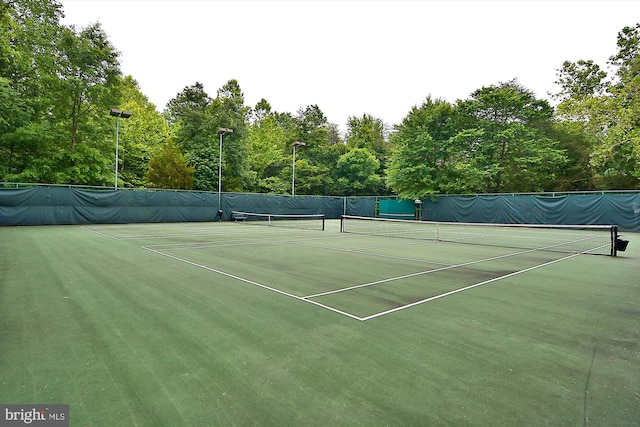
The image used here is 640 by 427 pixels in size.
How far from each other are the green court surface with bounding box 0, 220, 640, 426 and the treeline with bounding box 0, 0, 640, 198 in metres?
12.5

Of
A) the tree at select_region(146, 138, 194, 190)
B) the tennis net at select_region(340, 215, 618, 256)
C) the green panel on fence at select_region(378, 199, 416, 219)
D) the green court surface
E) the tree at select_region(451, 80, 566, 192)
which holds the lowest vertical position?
the green court surface

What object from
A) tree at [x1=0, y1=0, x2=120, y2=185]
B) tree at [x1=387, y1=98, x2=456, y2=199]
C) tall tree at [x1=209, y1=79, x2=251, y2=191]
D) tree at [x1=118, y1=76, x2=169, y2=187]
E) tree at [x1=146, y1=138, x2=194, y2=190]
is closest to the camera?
tree at [x1=0, y1=0, x2=120, y2=185]

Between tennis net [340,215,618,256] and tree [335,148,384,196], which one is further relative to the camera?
tree [335,148,384,196]

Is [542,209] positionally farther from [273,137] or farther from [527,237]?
[273,137]

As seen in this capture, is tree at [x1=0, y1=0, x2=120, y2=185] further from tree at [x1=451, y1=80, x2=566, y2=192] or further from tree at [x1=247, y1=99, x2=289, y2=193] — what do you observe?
tree at [x1=451, y1=80, x2=566, y2=192]

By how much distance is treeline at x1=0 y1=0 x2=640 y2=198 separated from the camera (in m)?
19.9

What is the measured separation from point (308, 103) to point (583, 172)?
29124 millimetres

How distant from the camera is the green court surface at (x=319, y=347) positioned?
6.48ft

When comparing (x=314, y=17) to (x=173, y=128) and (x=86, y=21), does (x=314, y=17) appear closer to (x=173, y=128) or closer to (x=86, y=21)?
(x=86, y=21)

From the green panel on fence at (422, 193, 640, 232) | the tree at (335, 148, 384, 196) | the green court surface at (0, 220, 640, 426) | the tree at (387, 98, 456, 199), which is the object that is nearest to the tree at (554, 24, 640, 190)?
the green panel on fence at (422, 193, 640, 232)

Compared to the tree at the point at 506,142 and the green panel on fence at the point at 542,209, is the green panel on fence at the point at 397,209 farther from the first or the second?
the tree at the point at 506,142

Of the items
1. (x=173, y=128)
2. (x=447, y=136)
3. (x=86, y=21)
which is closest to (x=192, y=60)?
(x=173, y=128)

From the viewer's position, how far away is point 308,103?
41250mm

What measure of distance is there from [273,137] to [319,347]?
139ft
